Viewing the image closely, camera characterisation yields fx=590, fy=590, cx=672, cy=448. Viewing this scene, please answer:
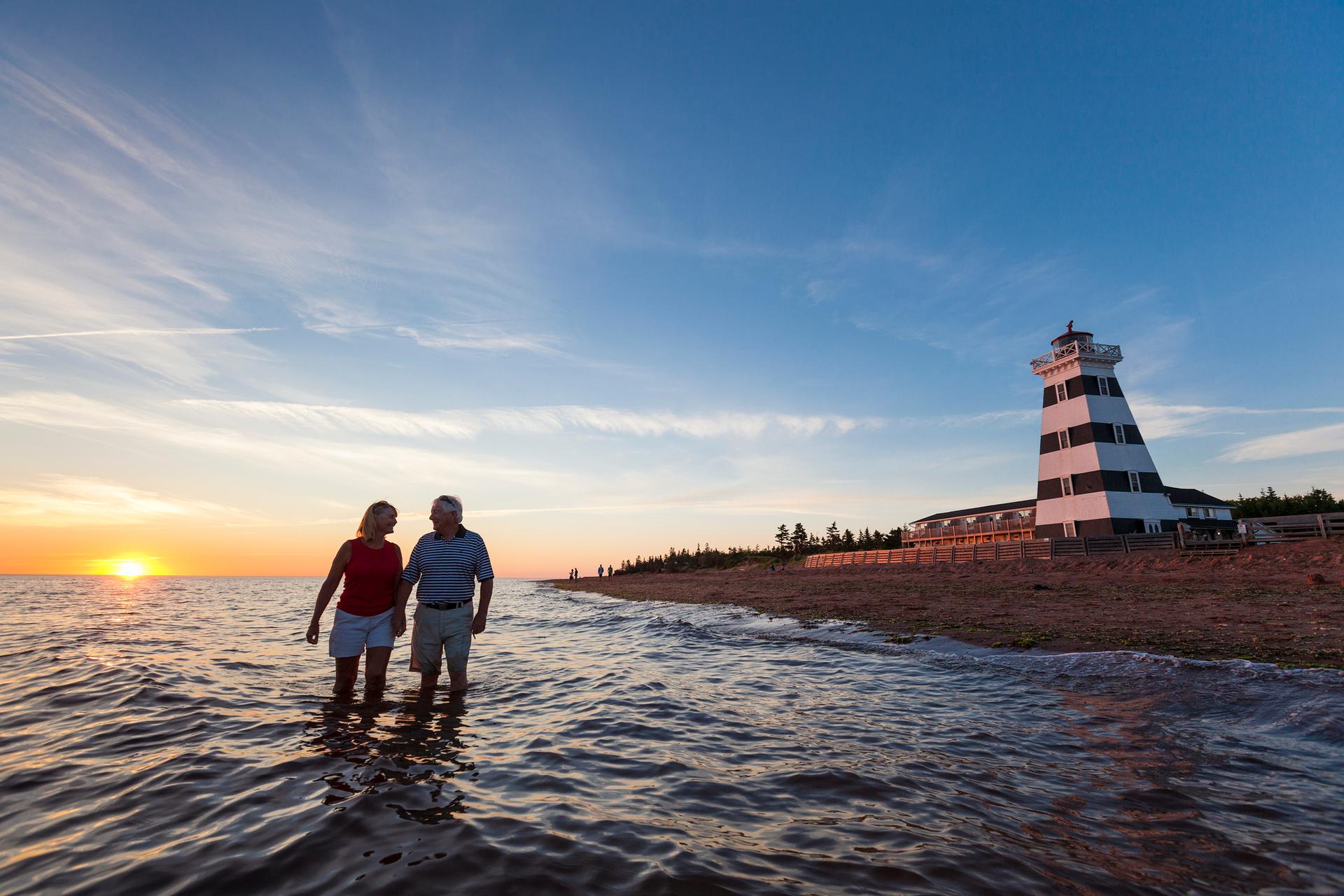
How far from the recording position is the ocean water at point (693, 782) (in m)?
3.43

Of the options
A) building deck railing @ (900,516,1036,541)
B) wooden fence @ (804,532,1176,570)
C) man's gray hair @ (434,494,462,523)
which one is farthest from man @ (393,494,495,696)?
building deck railing @ (900,516,1036,541)

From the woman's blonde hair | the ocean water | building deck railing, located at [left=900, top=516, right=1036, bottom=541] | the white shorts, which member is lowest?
the ocean water

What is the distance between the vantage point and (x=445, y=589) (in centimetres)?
774

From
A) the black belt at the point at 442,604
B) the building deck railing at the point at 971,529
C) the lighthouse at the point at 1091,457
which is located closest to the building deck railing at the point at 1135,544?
the lighthouse at the point at 1091,457

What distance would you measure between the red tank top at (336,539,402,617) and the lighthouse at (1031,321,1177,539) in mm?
40425

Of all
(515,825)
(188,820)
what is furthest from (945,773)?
(188,820)

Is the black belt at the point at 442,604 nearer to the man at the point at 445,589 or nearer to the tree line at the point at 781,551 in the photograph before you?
the man at the point at 445,589

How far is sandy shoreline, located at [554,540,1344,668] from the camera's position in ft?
33.3

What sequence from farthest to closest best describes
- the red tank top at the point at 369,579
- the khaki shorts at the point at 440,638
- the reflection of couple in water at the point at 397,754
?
1. the khaki shorts at the point at 440,638
2. the red tank top at the point at 369,579
3. the reflection of couple in water at the point at 397,754

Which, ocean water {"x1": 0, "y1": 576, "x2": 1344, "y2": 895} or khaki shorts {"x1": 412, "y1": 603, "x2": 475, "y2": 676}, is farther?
khaki shorts {"x1": 412, "y1": 603, "x2": 475, "y2": 676}

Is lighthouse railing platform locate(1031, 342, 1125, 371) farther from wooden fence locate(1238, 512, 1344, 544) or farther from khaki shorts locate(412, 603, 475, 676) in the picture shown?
khaki shorts locate(412, 603, 475, 676)

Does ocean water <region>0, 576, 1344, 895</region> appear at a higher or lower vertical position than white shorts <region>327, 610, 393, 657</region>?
lower

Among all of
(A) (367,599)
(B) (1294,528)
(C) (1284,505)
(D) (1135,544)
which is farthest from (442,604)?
(C) (1284,505)

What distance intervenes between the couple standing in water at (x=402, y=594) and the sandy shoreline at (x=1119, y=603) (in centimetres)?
954
